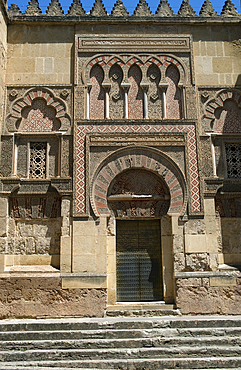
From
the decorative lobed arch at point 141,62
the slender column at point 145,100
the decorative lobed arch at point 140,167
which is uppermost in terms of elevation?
the decorative lobed arch at point 141,62

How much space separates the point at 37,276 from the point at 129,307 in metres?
1.92

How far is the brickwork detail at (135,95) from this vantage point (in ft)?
28.9

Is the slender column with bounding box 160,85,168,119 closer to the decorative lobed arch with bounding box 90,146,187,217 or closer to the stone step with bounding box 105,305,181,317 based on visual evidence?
the decorative lobed arch with bounding box 90,146,187,217

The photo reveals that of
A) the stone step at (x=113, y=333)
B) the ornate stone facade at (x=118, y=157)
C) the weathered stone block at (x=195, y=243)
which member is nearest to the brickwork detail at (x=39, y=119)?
the ornate stone facade at (x=118, y=157)

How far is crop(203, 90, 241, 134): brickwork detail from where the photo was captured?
883cm

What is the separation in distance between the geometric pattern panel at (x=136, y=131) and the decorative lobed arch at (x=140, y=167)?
21cm

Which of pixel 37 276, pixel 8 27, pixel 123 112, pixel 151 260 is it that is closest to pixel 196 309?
pixel 151 260

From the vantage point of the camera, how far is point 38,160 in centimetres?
864

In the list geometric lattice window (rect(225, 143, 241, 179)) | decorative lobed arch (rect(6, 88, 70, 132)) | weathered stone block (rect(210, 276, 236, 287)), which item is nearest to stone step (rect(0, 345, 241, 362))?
weathered stone block (rect(210, 276, 236, 287))

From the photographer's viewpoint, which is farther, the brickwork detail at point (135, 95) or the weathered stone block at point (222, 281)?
the brickwork detail at point (135, 95)

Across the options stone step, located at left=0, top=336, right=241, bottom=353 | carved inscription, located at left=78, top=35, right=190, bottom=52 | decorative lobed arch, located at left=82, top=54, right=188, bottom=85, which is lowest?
stone step, located at left=0, top=336, right=241, bottom=353

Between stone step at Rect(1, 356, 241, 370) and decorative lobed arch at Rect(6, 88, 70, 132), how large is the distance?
4.74 metres

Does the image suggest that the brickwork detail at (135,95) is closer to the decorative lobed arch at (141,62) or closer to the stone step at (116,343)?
the decorative lobed arch at (141,62)

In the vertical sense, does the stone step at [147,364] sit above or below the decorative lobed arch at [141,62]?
below
